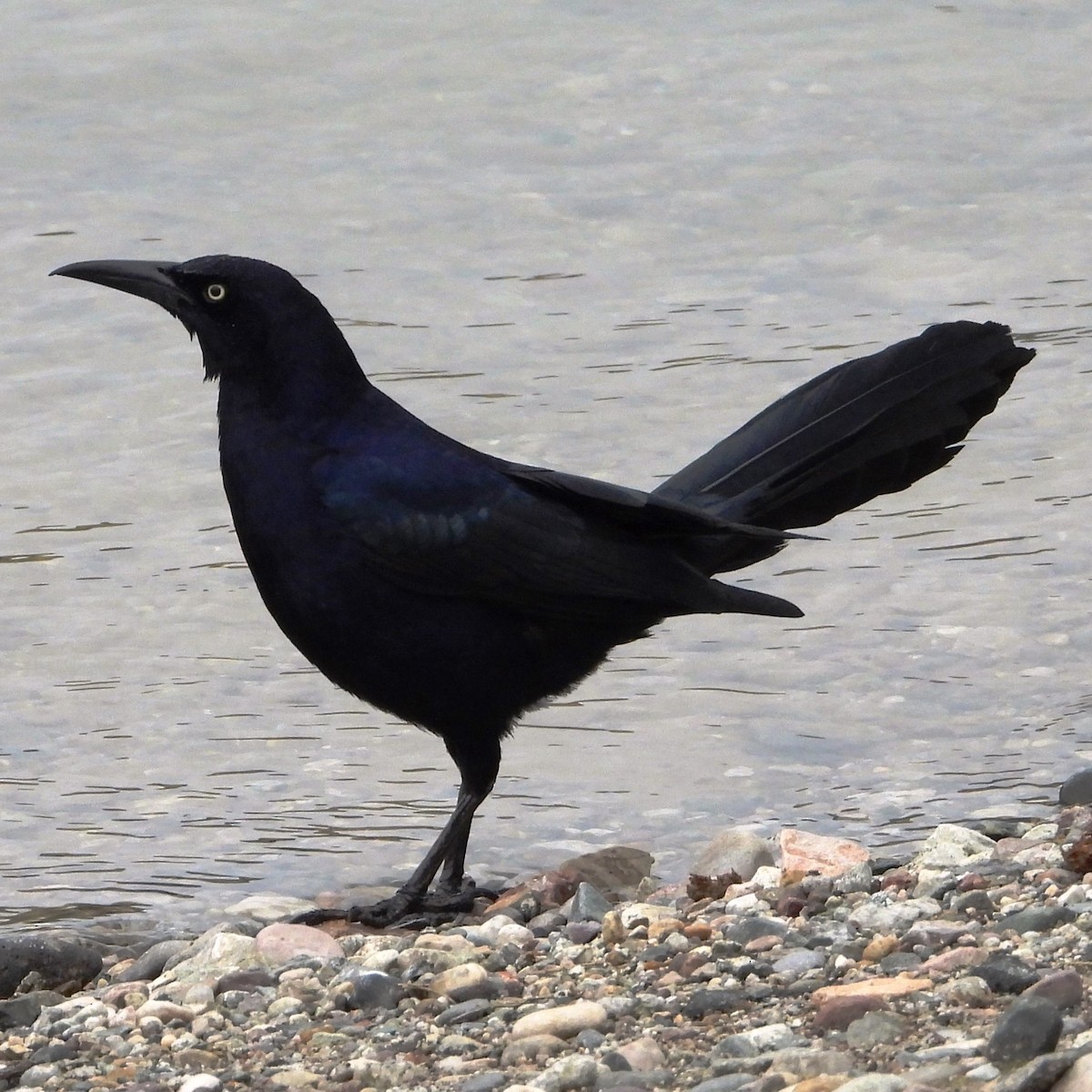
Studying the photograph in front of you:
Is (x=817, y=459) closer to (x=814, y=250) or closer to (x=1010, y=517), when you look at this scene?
(x=1010, y=517)

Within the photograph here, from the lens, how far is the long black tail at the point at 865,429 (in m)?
5.11

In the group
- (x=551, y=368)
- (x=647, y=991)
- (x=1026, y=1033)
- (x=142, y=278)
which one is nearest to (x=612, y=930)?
(x=647, y=991)

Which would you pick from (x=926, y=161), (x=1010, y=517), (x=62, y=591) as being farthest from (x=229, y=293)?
(x=926, y=161)

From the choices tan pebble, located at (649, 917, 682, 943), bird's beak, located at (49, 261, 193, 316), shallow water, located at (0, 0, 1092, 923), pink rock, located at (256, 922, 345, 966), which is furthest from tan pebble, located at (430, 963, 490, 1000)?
bird's beak, located at (49, 261, 193, 316)

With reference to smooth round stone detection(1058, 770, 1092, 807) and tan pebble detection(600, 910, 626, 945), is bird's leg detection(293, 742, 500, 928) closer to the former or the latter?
tan pebble detection(600, 910, 626, 945)

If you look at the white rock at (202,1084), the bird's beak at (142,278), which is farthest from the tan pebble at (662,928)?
the bird's beak at (142,278)

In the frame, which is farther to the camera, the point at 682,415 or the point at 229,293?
the point at 682,415

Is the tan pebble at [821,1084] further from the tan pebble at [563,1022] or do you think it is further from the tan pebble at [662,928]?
the tan pebble at [662,928]

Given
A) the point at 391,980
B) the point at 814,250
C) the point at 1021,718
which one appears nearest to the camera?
the point at 391,980

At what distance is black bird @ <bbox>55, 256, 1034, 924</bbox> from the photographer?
4629mm

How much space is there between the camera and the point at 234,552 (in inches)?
278

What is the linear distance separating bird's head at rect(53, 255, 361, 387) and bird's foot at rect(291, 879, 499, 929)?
1.17m

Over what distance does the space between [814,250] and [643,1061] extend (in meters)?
6.47

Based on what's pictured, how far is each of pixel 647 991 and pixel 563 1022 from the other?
23 cm
